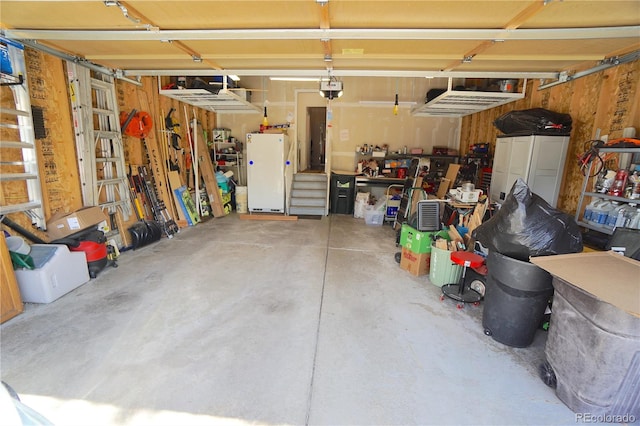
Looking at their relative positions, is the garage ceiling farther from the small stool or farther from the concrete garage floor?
the concrete garage floor

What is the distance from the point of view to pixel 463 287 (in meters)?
3.09

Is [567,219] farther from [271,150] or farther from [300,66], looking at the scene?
[271,150]

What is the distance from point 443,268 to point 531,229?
1290mm

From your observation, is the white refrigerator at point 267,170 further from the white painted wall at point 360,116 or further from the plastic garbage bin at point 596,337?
the plastic garbage bin at point 596,337

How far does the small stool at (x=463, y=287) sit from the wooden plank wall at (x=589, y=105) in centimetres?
195

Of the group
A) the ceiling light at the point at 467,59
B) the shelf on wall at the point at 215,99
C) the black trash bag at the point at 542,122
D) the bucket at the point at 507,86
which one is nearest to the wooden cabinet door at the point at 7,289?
the shelf on wall at the point at 215,99

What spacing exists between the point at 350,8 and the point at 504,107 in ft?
14.5

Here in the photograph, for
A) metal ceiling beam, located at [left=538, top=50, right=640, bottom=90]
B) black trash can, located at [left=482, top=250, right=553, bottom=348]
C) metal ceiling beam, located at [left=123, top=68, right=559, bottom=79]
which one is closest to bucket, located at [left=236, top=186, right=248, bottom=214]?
metal ceiling beam, located at [left=123, top=68, right=559, bottom=79]

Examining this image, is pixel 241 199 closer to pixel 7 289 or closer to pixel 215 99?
pixel 215 99

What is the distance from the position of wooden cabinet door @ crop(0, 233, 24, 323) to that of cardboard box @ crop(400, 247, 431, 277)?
4.04 metres

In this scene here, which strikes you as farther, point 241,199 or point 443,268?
point 241,199

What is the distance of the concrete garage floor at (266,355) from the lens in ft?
5.68

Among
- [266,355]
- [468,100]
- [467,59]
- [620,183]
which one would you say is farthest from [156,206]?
[620,183]

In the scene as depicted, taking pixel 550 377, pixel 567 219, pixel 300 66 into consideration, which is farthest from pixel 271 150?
pixel 550 377
